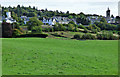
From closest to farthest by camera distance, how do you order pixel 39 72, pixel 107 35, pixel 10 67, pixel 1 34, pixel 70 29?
pixel 39 72 → pixel 10 67 → pixel 1 34 → pixel 107 35 → pixel 70 29

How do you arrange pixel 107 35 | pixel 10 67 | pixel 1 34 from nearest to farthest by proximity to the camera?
1. pixel 10 67
2. pixel 1 34
3. pixel 107 35

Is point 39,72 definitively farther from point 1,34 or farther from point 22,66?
point 1,34

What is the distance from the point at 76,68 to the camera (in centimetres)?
1562

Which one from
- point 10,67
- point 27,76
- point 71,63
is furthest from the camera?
point 71,63

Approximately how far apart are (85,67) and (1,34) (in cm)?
3501

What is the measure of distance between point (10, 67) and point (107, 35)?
155 feet

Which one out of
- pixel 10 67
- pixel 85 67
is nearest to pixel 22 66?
pixel 10 67

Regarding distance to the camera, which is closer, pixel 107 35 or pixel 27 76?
pixel 27 76

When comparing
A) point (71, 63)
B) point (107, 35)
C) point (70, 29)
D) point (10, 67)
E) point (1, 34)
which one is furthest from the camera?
point (70, 29)

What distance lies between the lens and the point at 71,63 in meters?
17.4

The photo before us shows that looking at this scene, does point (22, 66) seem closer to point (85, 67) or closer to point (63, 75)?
point (63, 75)

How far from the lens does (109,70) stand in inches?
615

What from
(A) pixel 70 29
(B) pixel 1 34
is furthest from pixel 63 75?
(A) pixel 70 29

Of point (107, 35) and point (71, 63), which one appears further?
point (107, 35)
